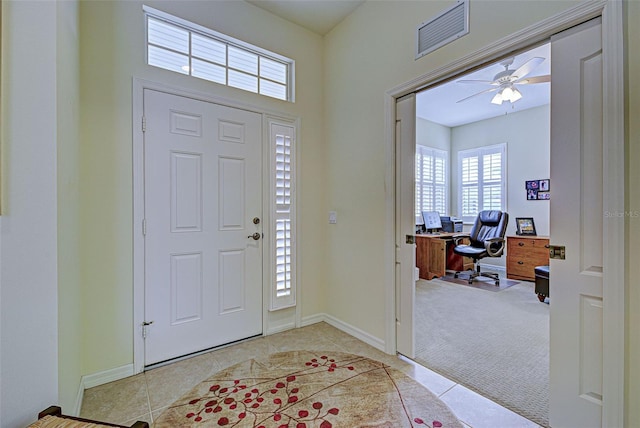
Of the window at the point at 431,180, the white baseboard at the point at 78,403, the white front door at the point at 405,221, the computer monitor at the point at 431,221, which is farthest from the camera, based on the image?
the window at the point at 431,180

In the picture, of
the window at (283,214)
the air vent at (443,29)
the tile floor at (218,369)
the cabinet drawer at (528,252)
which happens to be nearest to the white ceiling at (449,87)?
the air vent at (443,29)

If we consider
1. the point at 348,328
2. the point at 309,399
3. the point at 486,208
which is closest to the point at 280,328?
the point at 348,328

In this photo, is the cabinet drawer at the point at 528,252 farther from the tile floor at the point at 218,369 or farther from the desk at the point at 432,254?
the tile floor at the point at 218,369

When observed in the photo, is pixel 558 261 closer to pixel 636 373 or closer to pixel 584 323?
pixel 584 323

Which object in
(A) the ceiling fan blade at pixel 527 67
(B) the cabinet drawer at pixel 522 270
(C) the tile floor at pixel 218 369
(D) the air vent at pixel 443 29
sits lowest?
(C) the tile floor at pixel 218 369

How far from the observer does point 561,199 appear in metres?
1.48

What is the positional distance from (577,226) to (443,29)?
4.87 feet

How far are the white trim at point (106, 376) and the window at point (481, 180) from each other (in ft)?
19.9

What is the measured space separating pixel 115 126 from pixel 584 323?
301cm

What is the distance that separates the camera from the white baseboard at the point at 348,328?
2471 mm

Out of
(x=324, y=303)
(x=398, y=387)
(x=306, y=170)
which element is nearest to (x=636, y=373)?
(x=398, y=387)

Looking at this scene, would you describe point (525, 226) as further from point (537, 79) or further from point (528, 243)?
point (537, 79)

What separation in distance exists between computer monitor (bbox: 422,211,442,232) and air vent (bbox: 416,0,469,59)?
3.78 m

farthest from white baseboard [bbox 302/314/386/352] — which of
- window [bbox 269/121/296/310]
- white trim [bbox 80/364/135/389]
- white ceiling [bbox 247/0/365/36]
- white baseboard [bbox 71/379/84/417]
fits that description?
white ceiling [bbox 247/0/365/36]
